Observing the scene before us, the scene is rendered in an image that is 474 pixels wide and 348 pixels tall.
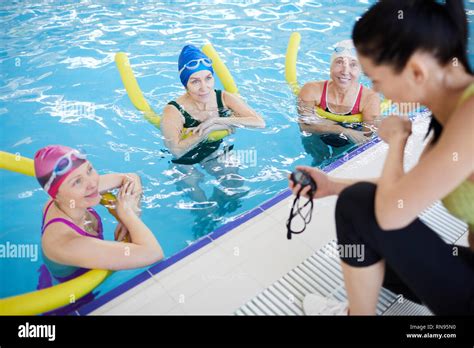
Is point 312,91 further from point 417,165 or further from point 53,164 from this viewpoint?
point 417,165

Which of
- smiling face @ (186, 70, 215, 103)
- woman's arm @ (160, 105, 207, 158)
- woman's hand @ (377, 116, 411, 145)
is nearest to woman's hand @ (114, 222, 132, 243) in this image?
woman's arm @ (160, 105, 207, 158)

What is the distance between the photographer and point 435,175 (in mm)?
1160

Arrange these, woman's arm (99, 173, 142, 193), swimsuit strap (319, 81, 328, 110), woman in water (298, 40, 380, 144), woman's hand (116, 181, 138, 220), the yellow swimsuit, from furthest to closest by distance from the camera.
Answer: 1. swimsuit strap (319, 81, 328, 110)
2. woman in water (298, 40, 380, 144)
3. woman's arm (99, 173, 142, 193)
4. woman's hand (116, 181, 138, 220)
5. the yellow swimsuit

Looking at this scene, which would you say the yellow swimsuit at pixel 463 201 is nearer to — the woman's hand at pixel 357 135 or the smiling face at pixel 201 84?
the woman's hand at pixel 357 135

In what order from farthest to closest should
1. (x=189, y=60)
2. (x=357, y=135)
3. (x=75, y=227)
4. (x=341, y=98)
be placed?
1. (x=341, y=98)
2. (x=357, y=135)
3. (x=189, y=60)
4. (x=75, y=227)

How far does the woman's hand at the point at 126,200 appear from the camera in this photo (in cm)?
233

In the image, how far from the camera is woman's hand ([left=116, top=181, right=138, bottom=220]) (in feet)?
7.65

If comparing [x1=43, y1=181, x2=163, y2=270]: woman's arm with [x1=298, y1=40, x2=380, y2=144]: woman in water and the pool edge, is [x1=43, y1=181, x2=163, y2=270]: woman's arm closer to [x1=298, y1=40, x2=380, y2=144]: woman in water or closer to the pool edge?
the pool edge

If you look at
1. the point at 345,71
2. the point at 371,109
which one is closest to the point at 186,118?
the point at 345,71

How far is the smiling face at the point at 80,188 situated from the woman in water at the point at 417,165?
4.51 ft

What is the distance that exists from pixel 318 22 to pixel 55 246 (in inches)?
237

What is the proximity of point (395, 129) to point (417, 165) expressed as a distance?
242 mm

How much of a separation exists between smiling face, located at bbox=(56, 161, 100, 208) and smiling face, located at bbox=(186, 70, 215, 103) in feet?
4.88

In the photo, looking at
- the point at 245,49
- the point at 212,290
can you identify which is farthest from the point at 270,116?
the point at 212,290
